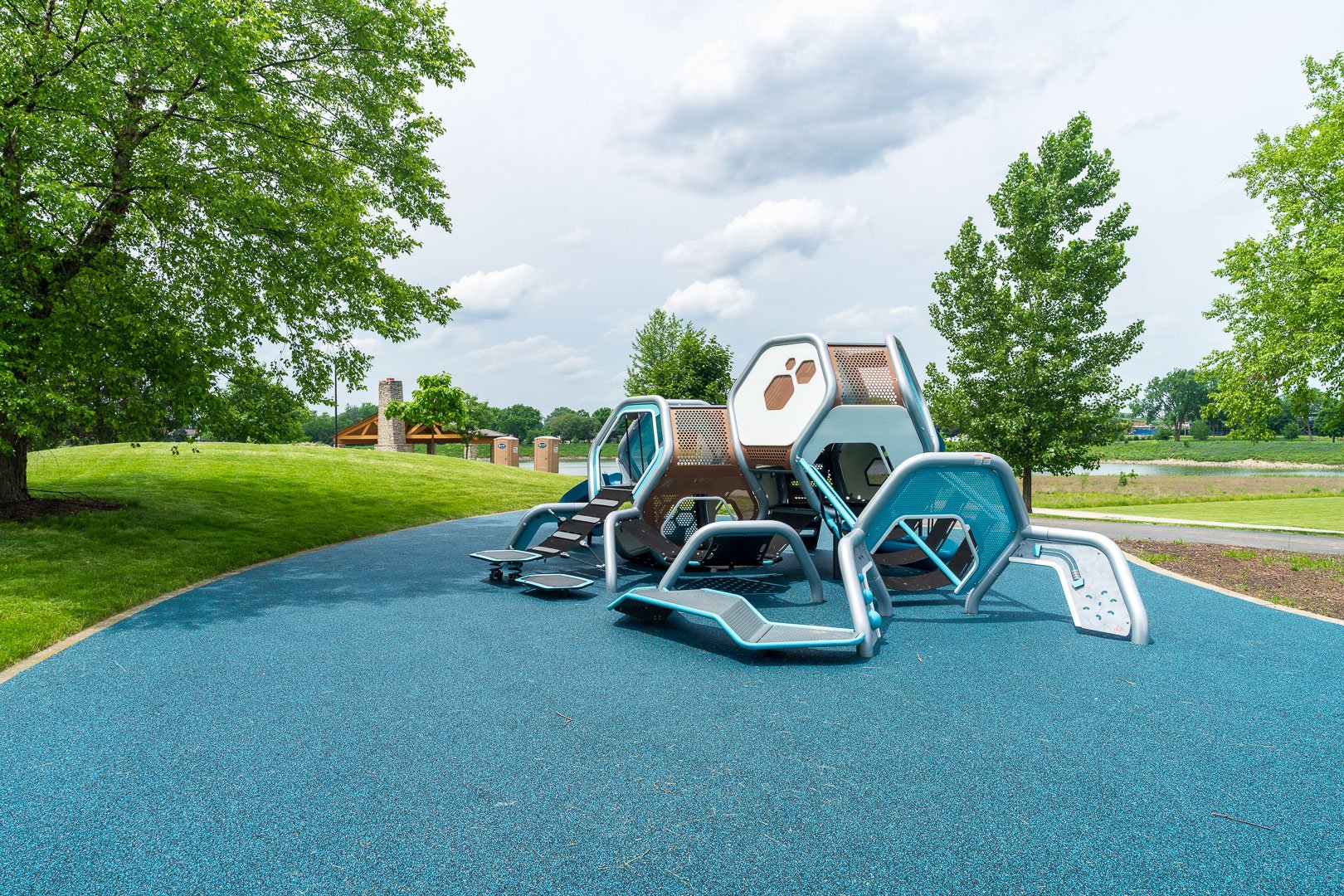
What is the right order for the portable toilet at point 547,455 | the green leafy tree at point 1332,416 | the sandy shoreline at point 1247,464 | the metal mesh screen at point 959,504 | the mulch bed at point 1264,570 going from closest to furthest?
the metal mesh screen at point 959,504 → the mulch bed at point 1264,570 → the green leafy tree at point 1332,416 → the portable toilet at point 547,455 → the sandy shoreline at point 1247,464

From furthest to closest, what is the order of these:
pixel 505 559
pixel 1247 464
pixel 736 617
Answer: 1. pixel 1247 464
2. pixel 505 559
3. pixel 736 617

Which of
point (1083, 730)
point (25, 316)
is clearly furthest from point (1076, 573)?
point (25, 316)

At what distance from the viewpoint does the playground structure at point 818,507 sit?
6.47m

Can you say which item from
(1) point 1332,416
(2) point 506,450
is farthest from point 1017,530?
(2) point 506,450

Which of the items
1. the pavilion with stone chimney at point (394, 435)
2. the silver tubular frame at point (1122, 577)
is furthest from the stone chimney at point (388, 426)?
the silver tubular frame at point (1122, 577)

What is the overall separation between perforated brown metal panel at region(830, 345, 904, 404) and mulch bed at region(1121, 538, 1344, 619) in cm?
498

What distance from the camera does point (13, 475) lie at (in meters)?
11.4

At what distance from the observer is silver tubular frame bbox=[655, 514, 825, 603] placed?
7180 millimetres

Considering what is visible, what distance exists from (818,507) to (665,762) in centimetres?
546

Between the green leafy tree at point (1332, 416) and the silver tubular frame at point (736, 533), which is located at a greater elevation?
the green leafy tree at point (1332, 416)

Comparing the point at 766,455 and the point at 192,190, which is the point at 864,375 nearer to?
the point at 766,455

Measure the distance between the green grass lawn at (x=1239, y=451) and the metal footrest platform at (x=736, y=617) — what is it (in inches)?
2499

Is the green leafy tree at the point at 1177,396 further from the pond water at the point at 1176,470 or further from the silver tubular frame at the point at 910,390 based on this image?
the silver tubular frame at the point at 910,390

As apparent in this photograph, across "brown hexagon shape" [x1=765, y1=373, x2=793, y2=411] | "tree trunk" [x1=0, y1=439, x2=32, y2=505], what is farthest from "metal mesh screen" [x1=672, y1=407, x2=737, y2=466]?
"tree trunk" [x1=0, y1=439, x2=32, y2=505]
